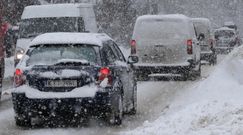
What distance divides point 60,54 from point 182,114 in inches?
89.1

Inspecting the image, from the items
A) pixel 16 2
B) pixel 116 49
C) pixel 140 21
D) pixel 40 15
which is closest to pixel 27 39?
pixel 40 15

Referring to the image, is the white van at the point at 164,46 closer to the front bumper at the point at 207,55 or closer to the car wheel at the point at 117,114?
the front bumper at the point at 207,55

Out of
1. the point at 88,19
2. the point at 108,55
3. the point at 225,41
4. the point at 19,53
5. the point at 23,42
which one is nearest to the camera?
the point at 108,55

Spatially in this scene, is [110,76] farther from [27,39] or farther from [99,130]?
[27,39]

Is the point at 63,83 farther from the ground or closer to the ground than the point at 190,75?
farther from the ground

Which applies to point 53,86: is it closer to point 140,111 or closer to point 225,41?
point 140,111

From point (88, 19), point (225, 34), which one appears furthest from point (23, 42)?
point (225, 34)

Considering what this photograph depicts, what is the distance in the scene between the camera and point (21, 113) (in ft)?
37.1

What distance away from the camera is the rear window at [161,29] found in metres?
21.6

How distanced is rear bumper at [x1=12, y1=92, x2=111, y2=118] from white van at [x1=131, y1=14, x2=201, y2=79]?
34.0ft

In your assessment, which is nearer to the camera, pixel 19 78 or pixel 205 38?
pixel 19 78

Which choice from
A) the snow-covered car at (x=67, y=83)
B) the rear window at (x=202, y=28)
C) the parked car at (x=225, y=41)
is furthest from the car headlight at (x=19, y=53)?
the parked car at (x=225, y=41)

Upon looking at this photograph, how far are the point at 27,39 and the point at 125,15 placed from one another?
31.5 m

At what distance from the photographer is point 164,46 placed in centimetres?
2136
